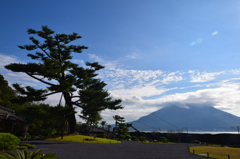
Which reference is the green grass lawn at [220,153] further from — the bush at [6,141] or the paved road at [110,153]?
the bush at [6,141]

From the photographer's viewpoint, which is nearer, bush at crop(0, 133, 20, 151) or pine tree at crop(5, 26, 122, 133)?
bush at crop(0, 133, 20, 151)

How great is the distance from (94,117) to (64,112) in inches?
313

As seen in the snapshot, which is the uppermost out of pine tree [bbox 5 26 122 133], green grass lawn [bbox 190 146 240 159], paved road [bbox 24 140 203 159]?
pine tree [bbox 5 26 122 133]

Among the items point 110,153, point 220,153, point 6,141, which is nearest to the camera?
point 6,141

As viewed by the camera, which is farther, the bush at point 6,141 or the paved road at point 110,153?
the paved road at point 110,153

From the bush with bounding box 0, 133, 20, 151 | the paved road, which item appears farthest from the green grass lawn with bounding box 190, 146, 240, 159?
the bush with bounding box 0, 133, 20, 151

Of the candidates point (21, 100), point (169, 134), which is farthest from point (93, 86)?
point (169, 134)

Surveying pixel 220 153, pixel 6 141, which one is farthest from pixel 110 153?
pixel 220 153

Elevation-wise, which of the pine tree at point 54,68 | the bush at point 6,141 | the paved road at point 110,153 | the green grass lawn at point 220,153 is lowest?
the paved road at point 110,153

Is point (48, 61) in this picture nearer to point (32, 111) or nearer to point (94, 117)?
point (32, 111)

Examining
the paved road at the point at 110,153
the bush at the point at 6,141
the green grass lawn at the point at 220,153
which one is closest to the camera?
the bush at the point at 6,141

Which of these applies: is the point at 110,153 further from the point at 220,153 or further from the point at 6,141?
the point at 220,153

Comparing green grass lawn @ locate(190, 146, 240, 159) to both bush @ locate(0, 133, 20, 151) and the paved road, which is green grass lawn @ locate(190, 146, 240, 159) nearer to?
the paved road

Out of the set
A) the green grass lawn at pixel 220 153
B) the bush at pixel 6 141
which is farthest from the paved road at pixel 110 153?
the bush at pixel 6 141
